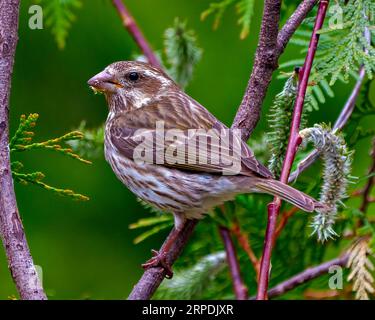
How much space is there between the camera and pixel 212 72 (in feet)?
21.7

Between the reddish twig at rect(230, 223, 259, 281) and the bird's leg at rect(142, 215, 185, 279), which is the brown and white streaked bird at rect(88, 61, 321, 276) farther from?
the reddish twig at rect(230, 223, 259, 281)

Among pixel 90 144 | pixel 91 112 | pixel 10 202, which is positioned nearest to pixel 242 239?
pixel 90 144

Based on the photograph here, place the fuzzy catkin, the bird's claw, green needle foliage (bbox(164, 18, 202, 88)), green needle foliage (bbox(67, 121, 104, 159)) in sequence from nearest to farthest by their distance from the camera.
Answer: the fuzzy catkin, the bird's claw, green needle foliage (bbox(164, 18, 202, 88)), green needle foliage (bbox(67, 121, 104, 159))

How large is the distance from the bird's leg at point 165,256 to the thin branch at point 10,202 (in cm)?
92

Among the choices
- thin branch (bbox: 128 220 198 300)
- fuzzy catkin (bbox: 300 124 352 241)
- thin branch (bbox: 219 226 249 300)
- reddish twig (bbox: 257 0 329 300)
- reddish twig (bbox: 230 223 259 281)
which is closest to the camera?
reddish twig (bbox: 257 0 329 300)

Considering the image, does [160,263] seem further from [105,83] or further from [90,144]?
[105,83]

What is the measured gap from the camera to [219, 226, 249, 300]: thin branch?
13.6 feet

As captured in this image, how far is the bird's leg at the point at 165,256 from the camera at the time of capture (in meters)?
3.79

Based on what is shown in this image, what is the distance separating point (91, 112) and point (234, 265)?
296cm

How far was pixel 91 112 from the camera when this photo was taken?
6.88m

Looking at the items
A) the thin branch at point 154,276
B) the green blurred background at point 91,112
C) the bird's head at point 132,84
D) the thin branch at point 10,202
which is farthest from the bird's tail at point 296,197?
the green blurred background at point 91,112

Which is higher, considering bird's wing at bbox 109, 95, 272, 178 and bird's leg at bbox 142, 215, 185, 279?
bird's wing at bbox 109, 95, 272, 178

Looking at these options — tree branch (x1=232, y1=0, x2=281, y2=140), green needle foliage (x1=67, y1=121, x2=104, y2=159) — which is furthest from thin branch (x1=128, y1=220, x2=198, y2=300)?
green needle foliage (x1=67, y1=121, x2=104, y2=159)
